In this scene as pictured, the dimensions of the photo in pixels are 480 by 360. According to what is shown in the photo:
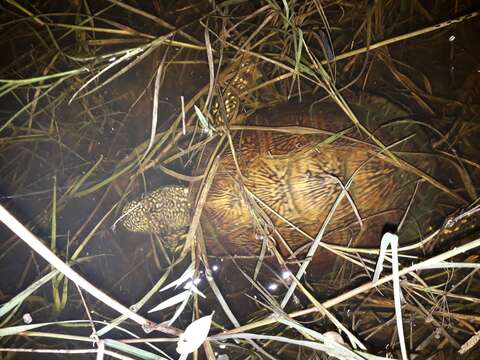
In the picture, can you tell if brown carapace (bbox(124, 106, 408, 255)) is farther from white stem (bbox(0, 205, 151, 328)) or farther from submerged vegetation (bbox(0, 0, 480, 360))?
white stem (bbox(0, 205, 151, 328))

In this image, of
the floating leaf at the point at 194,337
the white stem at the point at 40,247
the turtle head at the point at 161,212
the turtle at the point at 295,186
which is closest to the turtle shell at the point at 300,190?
the turtle at the point at 295,186

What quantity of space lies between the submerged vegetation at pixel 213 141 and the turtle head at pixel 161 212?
6 centimetres

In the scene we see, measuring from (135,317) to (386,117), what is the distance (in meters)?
1.33

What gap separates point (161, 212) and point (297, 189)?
63cm

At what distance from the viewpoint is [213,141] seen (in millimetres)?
1717

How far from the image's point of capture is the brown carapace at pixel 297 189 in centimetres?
162

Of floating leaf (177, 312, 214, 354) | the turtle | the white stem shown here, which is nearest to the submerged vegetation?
the turtle

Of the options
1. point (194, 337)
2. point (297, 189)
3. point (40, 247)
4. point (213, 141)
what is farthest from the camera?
point (213, 141)

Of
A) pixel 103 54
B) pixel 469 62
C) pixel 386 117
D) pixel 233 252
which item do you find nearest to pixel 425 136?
pixel 386 117

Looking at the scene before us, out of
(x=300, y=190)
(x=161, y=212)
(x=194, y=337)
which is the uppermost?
(x=300, y=190)

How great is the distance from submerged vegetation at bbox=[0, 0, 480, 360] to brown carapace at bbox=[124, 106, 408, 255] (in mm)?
30

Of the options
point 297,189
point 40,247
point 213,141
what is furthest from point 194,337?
point 213,141

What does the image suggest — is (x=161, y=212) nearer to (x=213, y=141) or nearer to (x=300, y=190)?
(x=213, y=141)

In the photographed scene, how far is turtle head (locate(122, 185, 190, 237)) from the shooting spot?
175 centimetres
